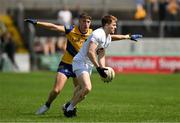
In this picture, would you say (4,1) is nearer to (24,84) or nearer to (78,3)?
(78,3)

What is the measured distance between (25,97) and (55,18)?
1948cm

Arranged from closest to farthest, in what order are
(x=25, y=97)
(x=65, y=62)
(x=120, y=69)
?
(x=65, y=62) → (x=25, y=97) → (x=120, y=69)

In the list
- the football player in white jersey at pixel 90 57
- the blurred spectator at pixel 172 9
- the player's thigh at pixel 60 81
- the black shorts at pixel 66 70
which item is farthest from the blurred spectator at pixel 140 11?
the football player in white jersey at pixel 90 57

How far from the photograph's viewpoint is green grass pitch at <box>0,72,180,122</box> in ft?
51.2

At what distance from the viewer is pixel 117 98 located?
21.9 metres

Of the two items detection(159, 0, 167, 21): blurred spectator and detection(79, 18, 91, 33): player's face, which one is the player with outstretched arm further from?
detection(159, 0, 167, 21): blurred spectator

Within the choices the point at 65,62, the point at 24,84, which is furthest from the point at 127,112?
the point at 24,84

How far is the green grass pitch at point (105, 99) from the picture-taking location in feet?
51.2

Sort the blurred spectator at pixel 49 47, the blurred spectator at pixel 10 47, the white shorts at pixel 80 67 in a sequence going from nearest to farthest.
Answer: the white shorts at pixel 80 67 < the blurred spectator at pixel 10 47 < the blurred spectator at pixel 49 47

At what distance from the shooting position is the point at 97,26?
38750mm

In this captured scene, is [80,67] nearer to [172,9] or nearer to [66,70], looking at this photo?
[66,70]

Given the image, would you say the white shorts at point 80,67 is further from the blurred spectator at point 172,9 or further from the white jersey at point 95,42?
the blurred spectator at point 172,9

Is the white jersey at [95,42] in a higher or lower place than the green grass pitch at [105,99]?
higher

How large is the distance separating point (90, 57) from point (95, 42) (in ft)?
1.08
